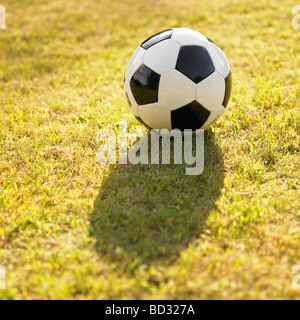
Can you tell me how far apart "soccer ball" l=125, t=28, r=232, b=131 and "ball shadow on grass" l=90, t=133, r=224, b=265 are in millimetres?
466

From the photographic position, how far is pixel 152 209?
10.3 feet

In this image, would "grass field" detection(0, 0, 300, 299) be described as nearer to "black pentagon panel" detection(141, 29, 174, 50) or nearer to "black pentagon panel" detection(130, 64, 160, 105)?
"black pentagon panel" detection(130, 64, 160, 105)

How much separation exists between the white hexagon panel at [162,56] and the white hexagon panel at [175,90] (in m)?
0.07

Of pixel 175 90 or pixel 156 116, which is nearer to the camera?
pixel 175 90

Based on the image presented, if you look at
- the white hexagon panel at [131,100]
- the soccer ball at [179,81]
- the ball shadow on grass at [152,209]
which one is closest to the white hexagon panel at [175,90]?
the soccer ball at [179,81]

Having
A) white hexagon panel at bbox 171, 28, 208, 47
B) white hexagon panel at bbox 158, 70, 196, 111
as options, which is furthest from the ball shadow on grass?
white hexagon panel at bbox 171, 28, 208, 47

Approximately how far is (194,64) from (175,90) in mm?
304

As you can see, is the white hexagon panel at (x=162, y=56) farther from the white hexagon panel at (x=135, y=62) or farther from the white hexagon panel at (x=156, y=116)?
the white hexagon panel at (x=156, y=116)

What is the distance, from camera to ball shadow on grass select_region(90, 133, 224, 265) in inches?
109

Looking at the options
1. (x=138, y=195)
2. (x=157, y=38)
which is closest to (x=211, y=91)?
(x=157, y=38)

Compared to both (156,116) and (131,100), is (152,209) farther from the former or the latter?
(131,100)

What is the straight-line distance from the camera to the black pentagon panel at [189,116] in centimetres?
350
